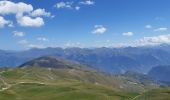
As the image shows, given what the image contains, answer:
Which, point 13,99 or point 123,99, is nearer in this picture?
point 13,99

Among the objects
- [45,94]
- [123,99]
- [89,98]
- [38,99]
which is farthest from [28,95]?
[123,99]

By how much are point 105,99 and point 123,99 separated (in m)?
15.0

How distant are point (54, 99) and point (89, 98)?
1883 centimetres

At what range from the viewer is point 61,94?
7313 inches

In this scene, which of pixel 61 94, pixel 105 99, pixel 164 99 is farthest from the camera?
pixel 61 94

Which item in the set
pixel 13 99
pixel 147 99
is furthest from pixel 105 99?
pixel 13 99

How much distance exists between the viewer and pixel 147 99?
171250mm

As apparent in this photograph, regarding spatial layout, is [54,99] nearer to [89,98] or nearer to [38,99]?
[38,99]

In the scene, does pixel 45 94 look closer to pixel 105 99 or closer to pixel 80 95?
pixel 80 95

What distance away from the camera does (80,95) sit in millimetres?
184750

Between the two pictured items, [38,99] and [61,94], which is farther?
[61,94]

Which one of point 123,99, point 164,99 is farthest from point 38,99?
point 164,99

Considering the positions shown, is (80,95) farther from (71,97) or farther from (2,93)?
(2,93)

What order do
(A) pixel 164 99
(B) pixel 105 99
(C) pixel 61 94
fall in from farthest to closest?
1. (C) pixel 61 94
2. (B) pixel 105 99
3. (A) pixel 164 99
